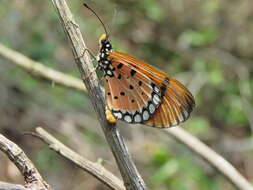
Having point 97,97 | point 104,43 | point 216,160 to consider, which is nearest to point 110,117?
point 97,97

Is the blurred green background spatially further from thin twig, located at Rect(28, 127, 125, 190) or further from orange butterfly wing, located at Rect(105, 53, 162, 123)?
thin twig, located at Rect(28, 127, 125, 190)

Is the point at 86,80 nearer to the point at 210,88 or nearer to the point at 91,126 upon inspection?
the point at 91,126

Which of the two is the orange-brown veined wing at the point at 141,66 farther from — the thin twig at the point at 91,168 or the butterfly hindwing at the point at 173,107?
the thin twig at the point at 91,168

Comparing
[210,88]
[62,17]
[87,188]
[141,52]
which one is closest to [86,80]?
[62,17]

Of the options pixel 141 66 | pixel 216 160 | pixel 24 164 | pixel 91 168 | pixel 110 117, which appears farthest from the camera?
pixel 216 160

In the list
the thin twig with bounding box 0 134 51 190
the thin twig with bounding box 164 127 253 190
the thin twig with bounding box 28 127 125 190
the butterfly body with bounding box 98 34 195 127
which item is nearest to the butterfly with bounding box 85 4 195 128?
the butterfly body with bounding box 98 34 195 127

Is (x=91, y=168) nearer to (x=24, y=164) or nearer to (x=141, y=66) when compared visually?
(x=24, y=164)
